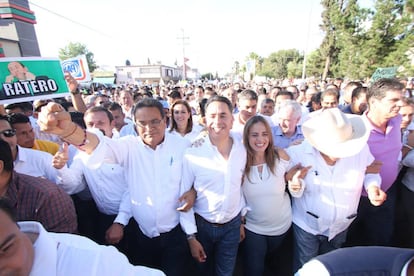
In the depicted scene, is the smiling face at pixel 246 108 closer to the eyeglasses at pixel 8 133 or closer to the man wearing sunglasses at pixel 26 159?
the man wearing sunglasses at pixel 26 159

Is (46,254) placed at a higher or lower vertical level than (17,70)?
lower

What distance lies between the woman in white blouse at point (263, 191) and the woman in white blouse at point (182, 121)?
64.2 inches

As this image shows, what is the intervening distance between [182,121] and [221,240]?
6.68 ft

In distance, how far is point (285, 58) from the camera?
62844mm

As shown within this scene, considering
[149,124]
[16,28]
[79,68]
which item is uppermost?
[16,28]

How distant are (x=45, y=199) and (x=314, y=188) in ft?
6.64

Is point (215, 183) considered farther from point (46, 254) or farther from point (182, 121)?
point (182, 121)

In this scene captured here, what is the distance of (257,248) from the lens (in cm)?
208

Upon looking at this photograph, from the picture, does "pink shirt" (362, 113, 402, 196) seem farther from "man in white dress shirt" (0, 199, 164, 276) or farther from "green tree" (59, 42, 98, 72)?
"green tree" (59, 42, 98, 72)

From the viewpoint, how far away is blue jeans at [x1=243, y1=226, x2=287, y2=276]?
2.07 metres

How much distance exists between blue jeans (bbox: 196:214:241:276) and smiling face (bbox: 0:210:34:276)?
1379mm

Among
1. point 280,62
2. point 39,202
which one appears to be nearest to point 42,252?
point 39,202

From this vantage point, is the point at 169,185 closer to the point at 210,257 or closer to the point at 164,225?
the point at 164,225

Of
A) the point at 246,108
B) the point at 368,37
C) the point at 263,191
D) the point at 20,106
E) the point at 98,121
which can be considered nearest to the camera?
the point at 263,191
